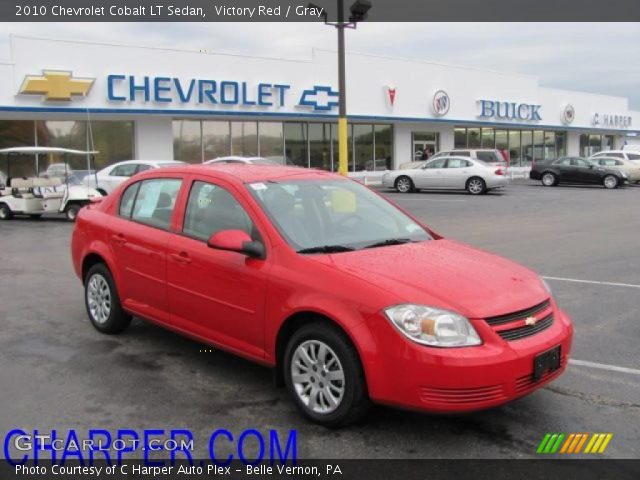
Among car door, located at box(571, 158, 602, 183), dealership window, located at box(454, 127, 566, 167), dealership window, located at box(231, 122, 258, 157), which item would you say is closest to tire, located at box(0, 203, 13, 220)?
dealership window, located at box(231, 122, 258, 157)

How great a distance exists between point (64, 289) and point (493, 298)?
5880mm

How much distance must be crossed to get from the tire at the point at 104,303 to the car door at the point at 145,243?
198 mm

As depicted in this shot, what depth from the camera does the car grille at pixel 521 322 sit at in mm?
3770

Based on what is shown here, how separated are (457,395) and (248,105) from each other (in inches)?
898

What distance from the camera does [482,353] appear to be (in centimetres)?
363

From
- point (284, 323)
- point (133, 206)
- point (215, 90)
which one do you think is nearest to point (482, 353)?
point (284, 323)

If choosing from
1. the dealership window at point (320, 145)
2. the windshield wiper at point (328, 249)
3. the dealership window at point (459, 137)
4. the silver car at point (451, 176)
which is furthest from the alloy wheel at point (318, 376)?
the dealership window at point (459, 137)

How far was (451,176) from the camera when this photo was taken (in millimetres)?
25375

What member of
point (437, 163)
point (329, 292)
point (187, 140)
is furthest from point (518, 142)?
point (329, 292)

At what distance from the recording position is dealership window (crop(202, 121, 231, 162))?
2602 centimetres

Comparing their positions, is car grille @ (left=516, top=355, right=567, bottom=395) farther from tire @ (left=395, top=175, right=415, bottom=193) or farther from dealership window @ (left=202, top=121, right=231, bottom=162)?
dealership window @ (left=202, top=121, right=231, bottom=162)

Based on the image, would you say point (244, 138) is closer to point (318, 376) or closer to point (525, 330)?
point (318, 376)

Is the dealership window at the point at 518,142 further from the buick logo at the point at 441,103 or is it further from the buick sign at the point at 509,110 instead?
the buick logo at the point at 441,103

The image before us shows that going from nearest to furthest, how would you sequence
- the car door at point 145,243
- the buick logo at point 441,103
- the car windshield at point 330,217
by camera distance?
1. the car windshield at point 330,217
2. the car door at point 145,243
3. the buick logo at point 441,103
